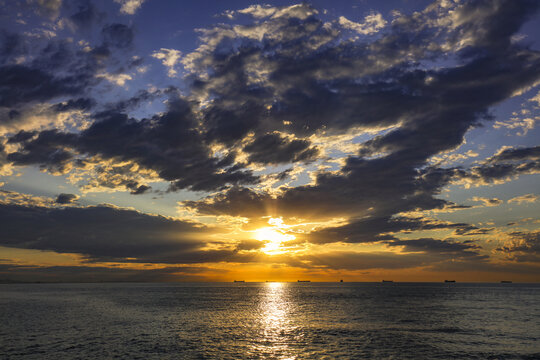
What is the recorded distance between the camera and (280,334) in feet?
192

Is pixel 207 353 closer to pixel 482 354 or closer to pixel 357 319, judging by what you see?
pixel 482 354

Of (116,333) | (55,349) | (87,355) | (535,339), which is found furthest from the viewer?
(116,333)

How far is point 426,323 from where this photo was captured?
72000 mm

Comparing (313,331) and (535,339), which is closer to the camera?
(535,339)

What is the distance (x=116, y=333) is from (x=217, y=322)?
22.3 meters

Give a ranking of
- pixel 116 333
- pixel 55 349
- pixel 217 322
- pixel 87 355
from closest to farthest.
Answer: pixel 87 355, pixel 55 349, pixel 116 333, pixel 217 322

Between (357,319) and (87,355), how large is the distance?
→ 186ft

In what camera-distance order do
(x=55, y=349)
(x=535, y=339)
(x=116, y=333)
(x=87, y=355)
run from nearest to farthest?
(x=87, y=355)
(x=55, y=349)
(x=535, y=339)
(x=116, y=333)

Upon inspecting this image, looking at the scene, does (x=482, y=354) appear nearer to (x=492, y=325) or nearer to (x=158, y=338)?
(x=492, y=325)

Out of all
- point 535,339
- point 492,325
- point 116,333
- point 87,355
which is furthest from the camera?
point 492,325

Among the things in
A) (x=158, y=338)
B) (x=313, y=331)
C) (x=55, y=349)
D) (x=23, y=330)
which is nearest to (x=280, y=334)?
(x=313, y=331)

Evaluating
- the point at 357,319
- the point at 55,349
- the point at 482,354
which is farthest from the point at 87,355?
the point at 357,319

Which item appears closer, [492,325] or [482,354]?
[482,354]

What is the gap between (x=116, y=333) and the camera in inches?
2277
